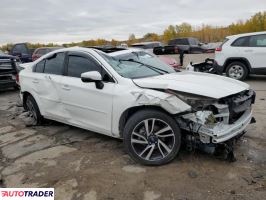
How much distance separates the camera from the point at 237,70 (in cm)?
1113

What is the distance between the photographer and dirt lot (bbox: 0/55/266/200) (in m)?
3.44

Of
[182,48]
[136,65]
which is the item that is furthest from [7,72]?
[182,48]

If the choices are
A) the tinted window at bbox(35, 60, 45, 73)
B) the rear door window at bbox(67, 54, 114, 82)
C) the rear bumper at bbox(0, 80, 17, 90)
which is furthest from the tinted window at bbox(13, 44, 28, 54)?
the rear door window at bbox(67, 54, 114, 82)

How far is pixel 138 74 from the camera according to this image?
4.64m

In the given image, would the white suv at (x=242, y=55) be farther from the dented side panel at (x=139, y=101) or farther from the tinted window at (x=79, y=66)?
the dented side panel at (x=139, y=101)

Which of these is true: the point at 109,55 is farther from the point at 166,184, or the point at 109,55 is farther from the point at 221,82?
the point at 166,184

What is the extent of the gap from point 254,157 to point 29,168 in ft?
9.99

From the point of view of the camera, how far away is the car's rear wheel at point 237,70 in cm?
1100

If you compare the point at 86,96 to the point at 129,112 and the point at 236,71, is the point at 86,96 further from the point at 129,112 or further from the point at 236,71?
the point at 236,71

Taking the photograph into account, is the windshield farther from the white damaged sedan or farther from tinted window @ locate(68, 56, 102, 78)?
tinted window @ locate(68, 56, 102, 78)

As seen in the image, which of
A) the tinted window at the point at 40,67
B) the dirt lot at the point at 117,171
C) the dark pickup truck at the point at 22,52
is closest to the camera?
the dirt lot at the point at 117,171

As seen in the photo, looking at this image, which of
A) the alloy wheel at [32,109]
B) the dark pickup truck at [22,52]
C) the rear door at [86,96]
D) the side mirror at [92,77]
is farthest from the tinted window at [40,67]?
the dark pickup truck at [22,52]

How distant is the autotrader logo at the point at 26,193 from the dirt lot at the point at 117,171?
0.11m

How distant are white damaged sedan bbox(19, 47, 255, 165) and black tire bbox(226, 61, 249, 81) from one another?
6.49 metres
